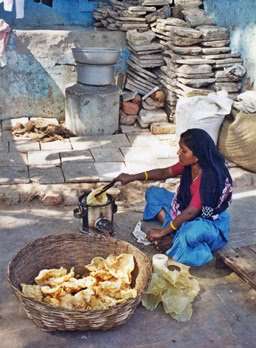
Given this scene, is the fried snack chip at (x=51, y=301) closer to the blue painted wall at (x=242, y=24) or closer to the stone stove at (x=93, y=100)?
the stone stove at (x=93, y=100)

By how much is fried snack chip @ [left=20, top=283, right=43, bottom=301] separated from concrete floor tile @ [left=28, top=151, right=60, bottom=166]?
273 centimetres

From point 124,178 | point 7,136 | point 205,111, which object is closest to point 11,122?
point 7,136

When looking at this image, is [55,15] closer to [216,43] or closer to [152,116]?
[152,116]

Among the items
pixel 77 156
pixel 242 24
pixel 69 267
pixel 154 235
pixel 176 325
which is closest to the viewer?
pixel 176 325

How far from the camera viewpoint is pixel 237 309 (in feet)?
11.2

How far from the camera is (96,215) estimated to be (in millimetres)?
4070

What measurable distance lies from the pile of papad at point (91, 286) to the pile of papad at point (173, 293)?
0.20m

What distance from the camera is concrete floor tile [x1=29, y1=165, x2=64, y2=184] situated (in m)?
5.24

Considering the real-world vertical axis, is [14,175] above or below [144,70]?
below

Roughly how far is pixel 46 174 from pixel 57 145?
108cm

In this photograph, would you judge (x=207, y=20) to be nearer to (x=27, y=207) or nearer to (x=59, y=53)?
(x=59, y=53)

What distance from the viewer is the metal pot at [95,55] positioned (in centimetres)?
642

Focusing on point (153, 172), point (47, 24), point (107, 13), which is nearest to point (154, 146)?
point (153, 172)

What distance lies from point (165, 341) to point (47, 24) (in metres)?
7.54
